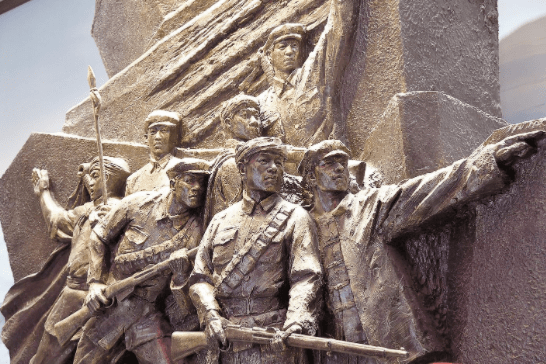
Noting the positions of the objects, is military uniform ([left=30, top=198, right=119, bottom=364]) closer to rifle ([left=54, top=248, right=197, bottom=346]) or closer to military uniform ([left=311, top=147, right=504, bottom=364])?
rifle ([left=54, top=248, right=197, bottom=346])

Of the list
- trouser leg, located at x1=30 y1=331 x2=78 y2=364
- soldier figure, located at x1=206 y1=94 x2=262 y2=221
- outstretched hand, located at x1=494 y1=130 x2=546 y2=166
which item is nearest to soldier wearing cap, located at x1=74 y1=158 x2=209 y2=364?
soldier figure, located at x1=206 y1=94 x2=262 y2=221

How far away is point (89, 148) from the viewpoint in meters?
6.92

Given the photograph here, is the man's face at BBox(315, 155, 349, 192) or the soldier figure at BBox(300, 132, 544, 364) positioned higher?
the man's face at BBox(315, 155, 349, 192)

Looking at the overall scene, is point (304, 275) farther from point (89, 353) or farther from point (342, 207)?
point (89, 353)

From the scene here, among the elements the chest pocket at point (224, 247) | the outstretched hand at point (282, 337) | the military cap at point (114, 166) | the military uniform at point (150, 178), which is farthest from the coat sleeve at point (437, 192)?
the military cap at point (114, 166)

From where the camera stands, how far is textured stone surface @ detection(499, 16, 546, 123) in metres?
7.04

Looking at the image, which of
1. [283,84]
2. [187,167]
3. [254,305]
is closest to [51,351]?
[187,167]

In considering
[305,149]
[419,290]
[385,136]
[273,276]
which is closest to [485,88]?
[385,136]

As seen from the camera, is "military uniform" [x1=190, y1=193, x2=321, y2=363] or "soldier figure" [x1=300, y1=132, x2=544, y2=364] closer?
"soldier figure" [x1=300, y1=132, x2=544, y2=364]

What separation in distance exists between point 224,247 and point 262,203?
362mm

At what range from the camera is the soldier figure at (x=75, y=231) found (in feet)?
20.4

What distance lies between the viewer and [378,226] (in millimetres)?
4836

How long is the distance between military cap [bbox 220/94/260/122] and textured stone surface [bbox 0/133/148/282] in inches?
54.1

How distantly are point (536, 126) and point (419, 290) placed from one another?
1.17 meters
